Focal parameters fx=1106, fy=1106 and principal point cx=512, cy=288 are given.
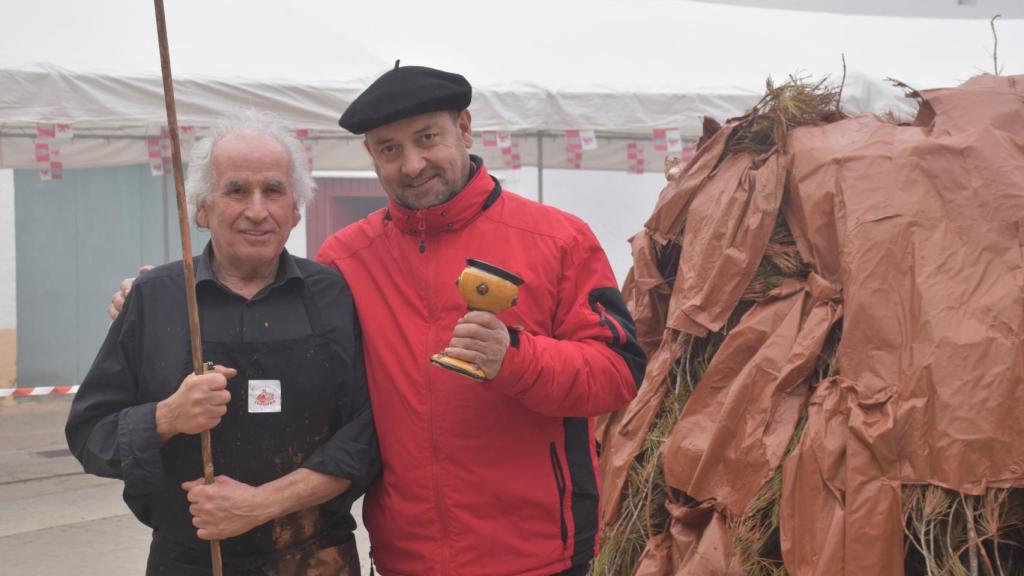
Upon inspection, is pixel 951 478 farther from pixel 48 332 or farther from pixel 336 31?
pixel 48 332

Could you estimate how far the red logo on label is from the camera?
7.19ft

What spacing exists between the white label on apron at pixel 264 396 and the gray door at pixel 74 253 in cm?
945

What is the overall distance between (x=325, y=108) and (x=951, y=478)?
5574mm

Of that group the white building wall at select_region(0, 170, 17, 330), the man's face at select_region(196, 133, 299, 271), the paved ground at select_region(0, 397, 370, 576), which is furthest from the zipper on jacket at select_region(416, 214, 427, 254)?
the white building wall at select_region(0, 170, 17, 330)

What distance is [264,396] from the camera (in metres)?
2.19

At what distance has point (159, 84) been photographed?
735 centimetres

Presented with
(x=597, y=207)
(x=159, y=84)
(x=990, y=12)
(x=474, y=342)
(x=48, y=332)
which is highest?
(x=990, y=12)

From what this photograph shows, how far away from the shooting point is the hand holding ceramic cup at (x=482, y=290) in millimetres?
2045

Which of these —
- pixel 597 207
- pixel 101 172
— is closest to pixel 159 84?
pixel 101 172

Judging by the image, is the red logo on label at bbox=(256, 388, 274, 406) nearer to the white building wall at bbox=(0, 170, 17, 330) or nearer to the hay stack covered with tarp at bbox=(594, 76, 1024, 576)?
the hay stack covered with tarp at bbox=(594, 76, 1024, 576)

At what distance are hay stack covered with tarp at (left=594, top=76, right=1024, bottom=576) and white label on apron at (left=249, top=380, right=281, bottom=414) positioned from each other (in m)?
1.74

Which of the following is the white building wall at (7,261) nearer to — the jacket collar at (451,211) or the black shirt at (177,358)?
the black shirt at (177,358)

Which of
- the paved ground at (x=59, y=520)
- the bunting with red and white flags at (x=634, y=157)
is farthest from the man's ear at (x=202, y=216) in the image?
the bunting with red and white flags at (x=634, y=157)

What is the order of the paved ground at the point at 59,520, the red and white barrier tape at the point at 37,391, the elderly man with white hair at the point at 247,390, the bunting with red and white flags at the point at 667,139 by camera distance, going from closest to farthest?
the elderly man with white hair at the point at 247,390 → the paved ground at the point at 59,520 → the bunting with red and white flags at the point at 667,139 → the red and white barrier tape at the point at 37,391
